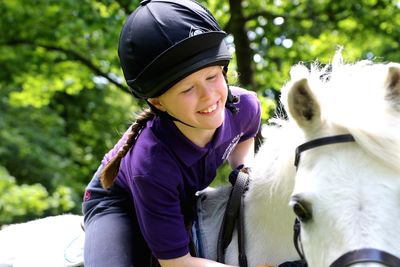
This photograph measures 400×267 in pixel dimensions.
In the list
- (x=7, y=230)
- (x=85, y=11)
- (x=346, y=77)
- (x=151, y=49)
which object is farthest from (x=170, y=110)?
(x=85, y=11)

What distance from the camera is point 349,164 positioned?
1.91 m

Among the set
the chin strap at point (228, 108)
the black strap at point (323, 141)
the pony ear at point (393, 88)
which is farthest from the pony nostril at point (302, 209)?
the chin strap at point (228, 108)

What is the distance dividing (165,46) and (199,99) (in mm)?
285

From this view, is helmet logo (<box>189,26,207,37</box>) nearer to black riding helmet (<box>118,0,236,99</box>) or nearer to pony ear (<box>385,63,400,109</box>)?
black riding helmet (<box>118,0,236,99</box>)

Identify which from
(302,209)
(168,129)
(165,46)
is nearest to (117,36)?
(168,129)

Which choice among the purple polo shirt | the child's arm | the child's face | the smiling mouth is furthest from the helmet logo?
the child's arm

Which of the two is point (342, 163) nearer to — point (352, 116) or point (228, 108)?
point (352, 116)

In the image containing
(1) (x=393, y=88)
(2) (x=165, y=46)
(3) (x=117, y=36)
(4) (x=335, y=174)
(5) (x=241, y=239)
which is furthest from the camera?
(3) (x=117, y=36)

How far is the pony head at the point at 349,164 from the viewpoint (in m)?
1.77

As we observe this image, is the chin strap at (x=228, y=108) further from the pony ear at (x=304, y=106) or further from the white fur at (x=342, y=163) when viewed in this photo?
the pony ear at (x=304, y=106)

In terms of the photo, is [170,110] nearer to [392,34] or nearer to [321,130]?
[321,130]

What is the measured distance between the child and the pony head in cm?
43

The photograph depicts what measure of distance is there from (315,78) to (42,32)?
804cm

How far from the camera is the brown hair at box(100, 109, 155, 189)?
2668 mm
